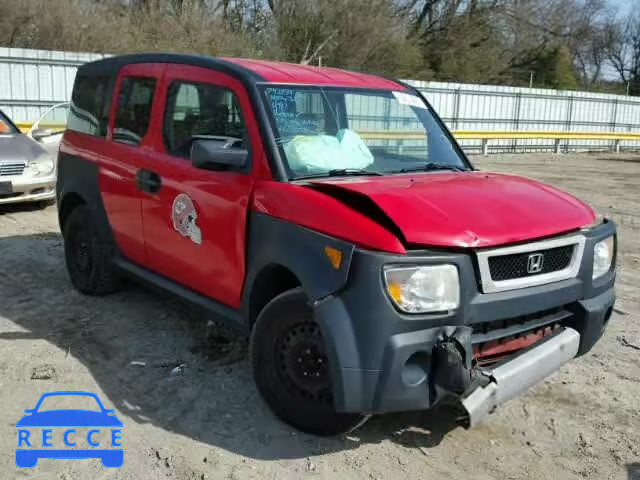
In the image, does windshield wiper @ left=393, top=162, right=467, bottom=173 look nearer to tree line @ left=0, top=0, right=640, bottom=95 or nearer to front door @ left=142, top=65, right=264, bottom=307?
front door @ left=142, top=65, right=264, bottom=307

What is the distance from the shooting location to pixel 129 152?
4848mm

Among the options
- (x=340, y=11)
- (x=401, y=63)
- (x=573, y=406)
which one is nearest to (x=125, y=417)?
(x=573, y=406)

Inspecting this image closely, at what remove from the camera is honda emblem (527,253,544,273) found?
3.26 meters

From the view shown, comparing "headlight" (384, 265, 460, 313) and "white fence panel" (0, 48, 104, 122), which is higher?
"white fence panel" (0, 48, 104, 122)

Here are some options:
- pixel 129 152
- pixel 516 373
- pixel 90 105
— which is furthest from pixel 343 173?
pixel 90 105

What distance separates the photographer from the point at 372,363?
2.99 meters

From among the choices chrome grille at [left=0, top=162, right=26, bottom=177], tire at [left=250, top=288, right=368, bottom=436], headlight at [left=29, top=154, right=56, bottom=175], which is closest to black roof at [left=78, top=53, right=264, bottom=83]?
tire at [left=250, top=288, right=368, bottom=436]

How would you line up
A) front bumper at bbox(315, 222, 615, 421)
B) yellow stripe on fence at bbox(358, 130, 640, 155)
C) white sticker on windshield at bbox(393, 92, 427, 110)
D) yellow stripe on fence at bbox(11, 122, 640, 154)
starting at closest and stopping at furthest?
front bumper at bbox(315, 222, 615, 421)
white sticker on windshield at bbox(393, 92, 427, 110)
yellow stripe on fence at bbox(11, 122, 640, 154)
yellow stripe on fence at bbox(358, 130, 640, 155)

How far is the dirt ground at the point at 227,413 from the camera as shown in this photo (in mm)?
3297

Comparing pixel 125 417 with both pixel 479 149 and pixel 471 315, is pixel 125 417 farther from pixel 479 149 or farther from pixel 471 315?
pixel 479 149

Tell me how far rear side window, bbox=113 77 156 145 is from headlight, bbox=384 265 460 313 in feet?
8.25

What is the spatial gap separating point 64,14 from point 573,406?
20677 millimetres

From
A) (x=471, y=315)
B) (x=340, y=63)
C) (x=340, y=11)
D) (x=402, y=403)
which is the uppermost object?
(x=340, y=11)

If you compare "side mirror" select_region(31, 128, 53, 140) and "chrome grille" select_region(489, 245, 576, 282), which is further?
"side mirror" select_region(31, 128, 53, 140)
